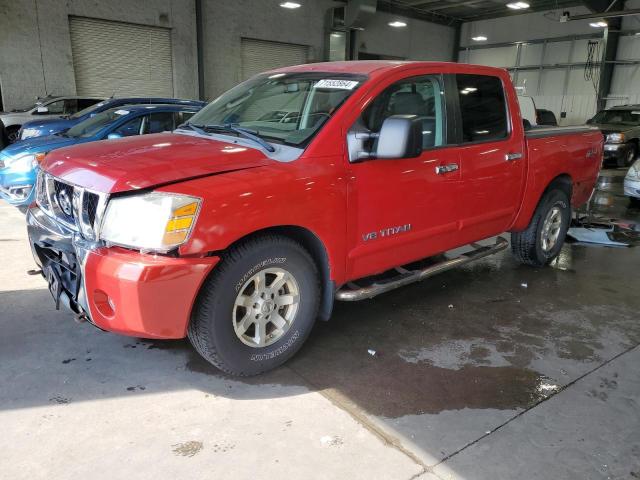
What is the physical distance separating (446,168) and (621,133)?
12729mm

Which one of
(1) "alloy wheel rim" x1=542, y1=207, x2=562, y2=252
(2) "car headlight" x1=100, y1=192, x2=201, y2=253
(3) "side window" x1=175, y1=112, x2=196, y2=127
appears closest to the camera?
(2) "car headlight" x1=100, y1=192, x2=201, y2=253

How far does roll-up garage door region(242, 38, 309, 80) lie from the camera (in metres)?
17.3

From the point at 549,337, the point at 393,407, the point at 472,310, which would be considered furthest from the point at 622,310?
the point at 393,407

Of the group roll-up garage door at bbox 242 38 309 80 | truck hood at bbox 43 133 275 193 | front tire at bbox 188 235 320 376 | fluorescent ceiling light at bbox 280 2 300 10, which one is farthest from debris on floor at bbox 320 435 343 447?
fluorescent ceiling light at bbox 280 2 300 10

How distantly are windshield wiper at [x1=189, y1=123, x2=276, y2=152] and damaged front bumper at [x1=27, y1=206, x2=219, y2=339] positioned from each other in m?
0.79

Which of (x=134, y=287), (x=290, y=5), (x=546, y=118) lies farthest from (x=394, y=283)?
(x=290, y=5)

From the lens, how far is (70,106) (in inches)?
488

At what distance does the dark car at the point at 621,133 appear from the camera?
44.9 ft

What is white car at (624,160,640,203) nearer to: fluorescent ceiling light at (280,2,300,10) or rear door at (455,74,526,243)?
rear door at (455,74,526,243)

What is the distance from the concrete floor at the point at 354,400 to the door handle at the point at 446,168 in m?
1.13

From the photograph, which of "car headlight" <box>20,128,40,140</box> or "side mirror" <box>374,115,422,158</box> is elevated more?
"side mirror" <box>374,115,422,158</box>

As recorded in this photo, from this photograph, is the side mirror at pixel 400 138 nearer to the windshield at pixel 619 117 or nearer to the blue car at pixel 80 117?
the blue car at pixel 80 117

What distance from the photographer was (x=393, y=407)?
8.85ft

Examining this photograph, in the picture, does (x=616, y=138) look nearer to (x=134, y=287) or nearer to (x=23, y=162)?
(x=23, y=162)
